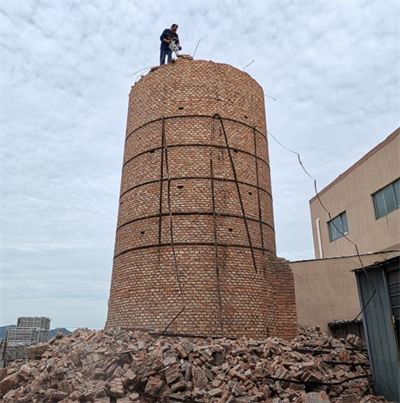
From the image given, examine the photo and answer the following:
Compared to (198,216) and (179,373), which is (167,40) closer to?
(198,216)

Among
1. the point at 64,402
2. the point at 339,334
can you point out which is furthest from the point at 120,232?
the point at 339,334

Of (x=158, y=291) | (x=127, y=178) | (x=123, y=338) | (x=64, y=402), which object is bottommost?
(x=64, y=402)

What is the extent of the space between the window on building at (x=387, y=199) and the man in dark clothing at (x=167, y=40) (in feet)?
34.1

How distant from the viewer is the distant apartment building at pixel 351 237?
1449cm

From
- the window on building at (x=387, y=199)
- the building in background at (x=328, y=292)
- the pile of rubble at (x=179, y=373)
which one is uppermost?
the window on building at (x=387, y=199)

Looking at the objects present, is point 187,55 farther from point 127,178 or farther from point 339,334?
point 339,334

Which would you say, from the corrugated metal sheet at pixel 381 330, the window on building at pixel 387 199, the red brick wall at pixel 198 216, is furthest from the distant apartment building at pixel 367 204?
the corrugated metal sheet at pixel 381 330

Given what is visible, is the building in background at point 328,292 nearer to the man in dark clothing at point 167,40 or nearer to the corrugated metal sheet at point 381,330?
the corrugated metal sheet at point 381,330

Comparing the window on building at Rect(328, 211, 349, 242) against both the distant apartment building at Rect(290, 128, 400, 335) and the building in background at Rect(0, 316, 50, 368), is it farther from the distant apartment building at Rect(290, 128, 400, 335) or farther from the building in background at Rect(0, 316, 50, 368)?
the building in background at Rect(0, 316, 50, 368)

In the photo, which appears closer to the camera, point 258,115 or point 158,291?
point 158,291

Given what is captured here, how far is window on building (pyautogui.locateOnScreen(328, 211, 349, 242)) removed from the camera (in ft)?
65.5

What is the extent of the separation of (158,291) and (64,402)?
381 centimetres

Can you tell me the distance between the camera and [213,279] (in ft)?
32.0

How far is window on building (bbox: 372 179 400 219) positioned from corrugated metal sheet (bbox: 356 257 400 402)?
850 cm
